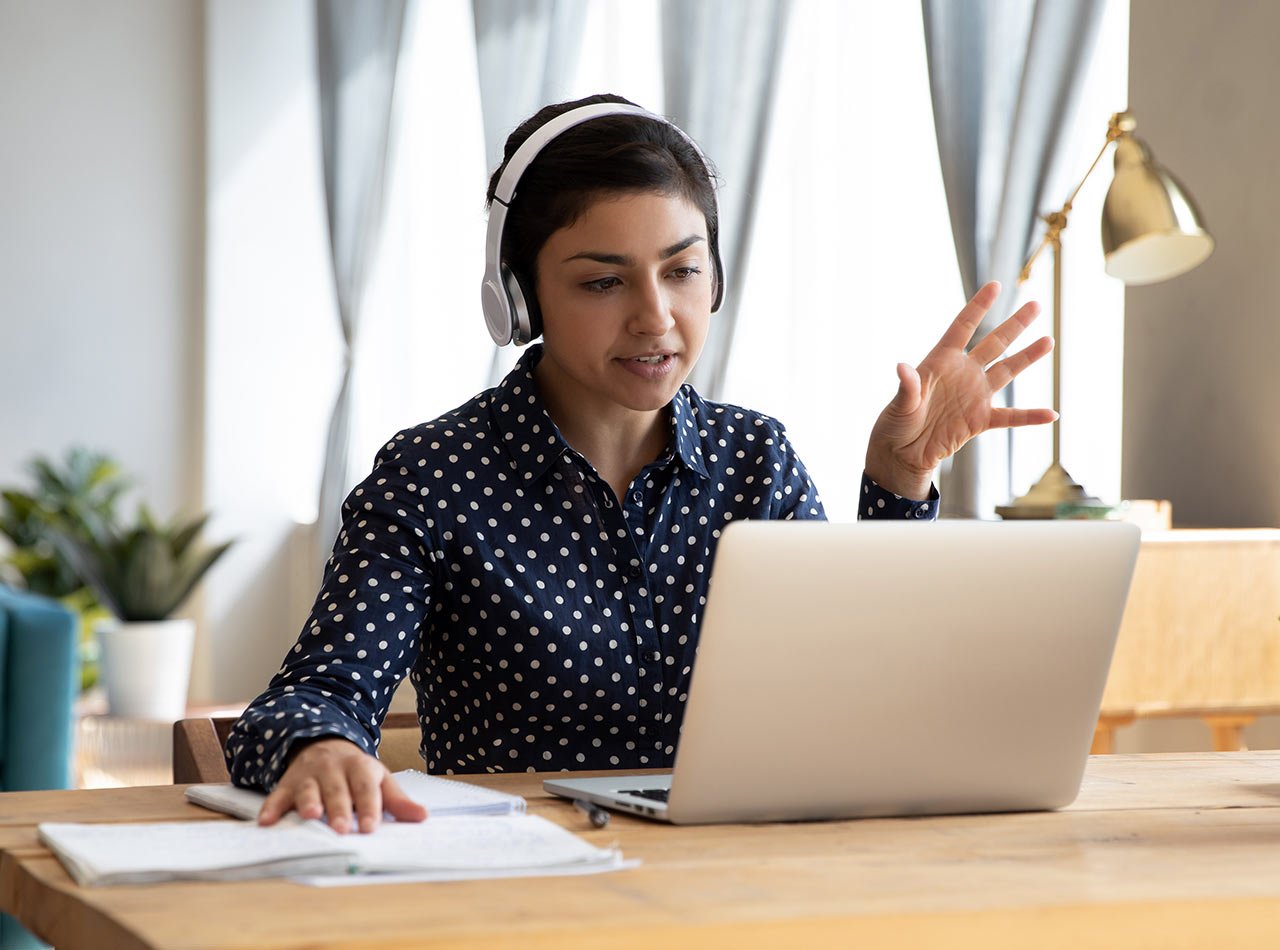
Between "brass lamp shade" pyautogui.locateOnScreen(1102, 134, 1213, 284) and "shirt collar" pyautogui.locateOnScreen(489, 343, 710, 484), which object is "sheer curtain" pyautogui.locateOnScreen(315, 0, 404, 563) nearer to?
"brass lamp shade" pyautogui.locateOnScreen(1102, 134, 1213, 284)

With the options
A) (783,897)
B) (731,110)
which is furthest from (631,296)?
(731,110)

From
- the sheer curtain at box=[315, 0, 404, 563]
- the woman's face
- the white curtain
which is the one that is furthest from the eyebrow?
the sheer curtain at box=[315, 0, 404, 563]

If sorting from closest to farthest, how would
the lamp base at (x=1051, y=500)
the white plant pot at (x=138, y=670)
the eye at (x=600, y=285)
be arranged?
the eye at (x=600, y=285) → the lamp base at (x=1051, y=500) → the white plant pot at (x=138, y=670)

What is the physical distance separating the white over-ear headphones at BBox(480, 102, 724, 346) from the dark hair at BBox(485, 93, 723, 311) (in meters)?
0.01

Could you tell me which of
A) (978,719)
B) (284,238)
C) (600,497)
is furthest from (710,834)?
(284,238)

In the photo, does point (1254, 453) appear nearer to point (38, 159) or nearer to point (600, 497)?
point (600, 497)

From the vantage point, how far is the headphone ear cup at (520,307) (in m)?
1.62

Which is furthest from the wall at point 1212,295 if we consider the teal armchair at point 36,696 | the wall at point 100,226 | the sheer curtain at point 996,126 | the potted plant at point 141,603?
the wall at point 100,226

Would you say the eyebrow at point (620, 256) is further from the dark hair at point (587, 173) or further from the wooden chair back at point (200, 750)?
the wooden chair back at point (200, 750)

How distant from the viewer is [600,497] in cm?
158

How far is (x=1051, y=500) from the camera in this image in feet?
8.95

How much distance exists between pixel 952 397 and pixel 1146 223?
1210 mm

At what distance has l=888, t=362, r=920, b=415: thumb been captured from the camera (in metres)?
1.50

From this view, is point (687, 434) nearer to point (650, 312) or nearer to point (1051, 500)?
point (650, 312)
